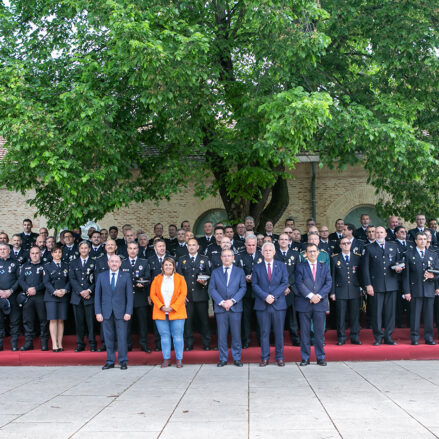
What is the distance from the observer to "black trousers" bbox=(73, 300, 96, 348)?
9.15m

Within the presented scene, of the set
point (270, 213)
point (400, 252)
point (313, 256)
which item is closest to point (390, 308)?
point (400, 252)

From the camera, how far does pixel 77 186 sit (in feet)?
29.7

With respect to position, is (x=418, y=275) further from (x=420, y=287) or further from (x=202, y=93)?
(x=202, y=93)

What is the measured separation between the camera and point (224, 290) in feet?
27.5

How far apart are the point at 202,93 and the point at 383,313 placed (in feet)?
17.0

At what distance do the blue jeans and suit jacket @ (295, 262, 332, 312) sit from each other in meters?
1.94

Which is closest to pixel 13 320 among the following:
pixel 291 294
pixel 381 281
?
pixel 291 294

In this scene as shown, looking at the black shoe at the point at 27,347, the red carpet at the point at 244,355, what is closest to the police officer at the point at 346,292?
the red carpet at the point at 244,355

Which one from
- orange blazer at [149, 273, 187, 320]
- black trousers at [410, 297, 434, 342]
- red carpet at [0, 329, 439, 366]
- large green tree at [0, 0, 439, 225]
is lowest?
red carpet at [0, 329, 439, 366]

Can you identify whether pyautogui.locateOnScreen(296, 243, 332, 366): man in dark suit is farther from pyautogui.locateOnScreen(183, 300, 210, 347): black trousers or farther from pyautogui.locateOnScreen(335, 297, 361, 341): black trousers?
pyautogui.locateOnScreen(183, 300, 210, 347): black trousers

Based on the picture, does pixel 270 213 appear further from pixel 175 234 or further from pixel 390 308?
pixel 390 308

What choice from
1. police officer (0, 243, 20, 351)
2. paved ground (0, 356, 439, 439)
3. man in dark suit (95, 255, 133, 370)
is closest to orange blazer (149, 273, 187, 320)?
man in dark suit (95, 255, 133, 370)

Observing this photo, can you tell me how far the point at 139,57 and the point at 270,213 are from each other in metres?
5.78

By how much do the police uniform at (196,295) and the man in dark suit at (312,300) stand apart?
1.68m
